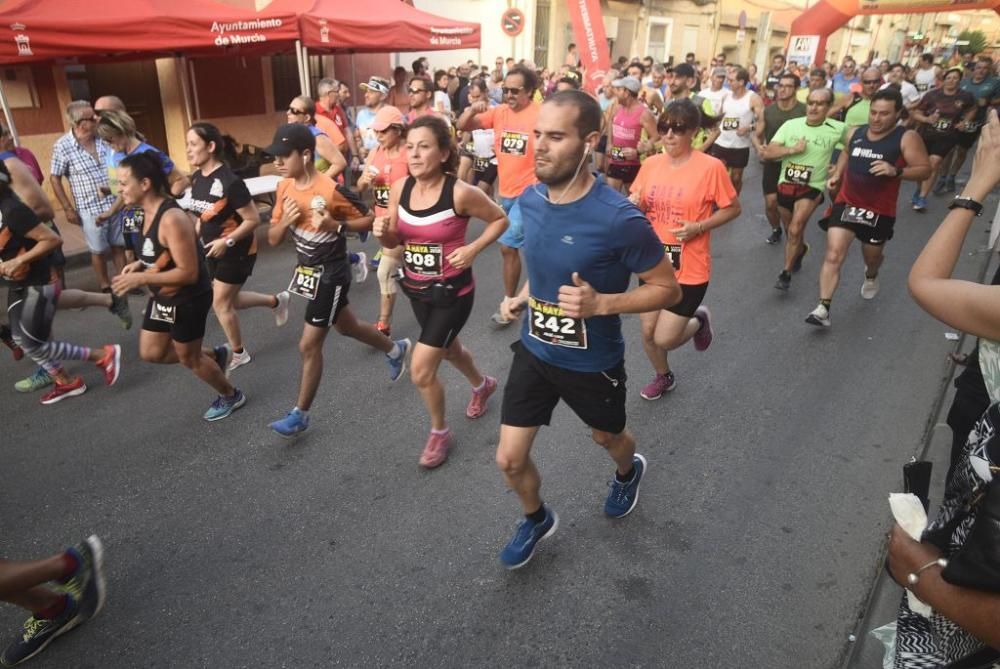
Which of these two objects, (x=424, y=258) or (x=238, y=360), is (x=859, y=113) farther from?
(x=238, y=360)

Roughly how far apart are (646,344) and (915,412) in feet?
6.33

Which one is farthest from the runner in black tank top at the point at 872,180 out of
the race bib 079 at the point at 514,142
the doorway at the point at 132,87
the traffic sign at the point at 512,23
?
the traffic sign at the point at 512,23

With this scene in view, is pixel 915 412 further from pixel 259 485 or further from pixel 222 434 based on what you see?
pixel 222 434

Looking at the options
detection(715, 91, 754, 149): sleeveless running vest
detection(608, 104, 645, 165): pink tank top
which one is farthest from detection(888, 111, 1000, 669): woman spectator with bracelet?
detection(715, 91, 754, 149): sleeveless running vest

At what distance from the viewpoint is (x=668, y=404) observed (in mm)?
4520

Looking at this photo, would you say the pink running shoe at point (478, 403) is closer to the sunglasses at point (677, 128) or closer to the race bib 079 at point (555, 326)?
the race bib 079 at point (555, 326)

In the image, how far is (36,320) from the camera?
4.30 meters

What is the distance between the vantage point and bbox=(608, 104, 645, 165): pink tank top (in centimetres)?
787

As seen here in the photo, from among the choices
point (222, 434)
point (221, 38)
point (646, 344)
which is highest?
point (221, 38)

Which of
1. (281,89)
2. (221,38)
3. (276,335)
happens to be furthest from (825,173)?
(281,89)

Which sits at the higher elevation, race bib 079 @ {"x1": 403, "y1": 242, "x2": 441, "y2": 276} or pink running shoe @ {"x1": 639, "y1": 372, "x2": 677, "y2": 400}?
race bib 079 @ {"x1": 403, "y1": 242, "x2": 441, "y2": 276}

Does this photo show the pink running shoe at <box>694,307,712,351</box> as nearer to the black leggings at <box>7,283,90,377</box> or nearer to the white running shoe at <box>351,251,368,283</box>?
the white running shoe at <box>351,251,368,283</box>

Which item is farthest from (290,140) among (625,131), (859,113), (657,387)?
(859,113)

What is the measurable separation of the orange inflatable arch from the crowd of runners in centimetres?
857
